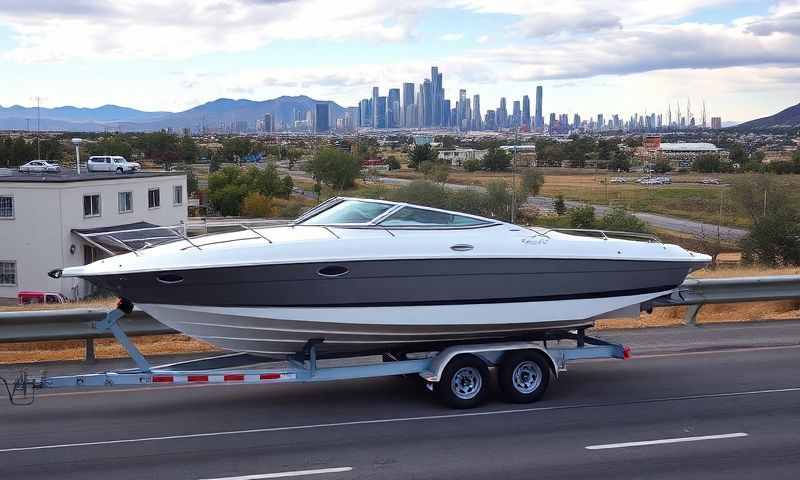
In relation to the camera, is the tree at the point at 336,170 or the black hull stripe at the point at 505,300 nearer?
the black hull stripe at the point at 505,300

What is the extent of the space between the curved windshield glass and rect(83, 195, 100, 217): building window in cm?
3106

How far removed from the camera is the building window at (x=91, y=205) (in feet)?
127

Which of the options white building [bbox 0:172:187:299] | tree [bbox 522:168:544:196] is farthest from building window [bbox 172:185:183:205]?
tree [bbox 522:168:544:196]

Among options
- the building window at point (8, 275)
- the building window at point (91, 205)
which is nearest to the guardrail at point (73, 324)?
the building window at point (8, 275)

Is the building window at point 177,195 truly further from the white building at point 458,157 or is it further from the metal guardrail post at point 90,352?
the metal guardrail post at point 90,352

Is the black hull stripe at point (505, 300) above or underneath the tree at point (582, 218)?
above

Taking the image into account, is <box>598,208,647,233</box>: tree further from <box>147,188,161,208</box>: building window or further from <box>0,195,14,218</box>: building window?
<box>0,195,14,218</box>: building window

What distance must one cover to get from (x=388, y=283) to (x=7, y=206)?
32405mm

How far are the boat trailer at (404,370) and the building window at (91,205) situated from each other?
99.2ft

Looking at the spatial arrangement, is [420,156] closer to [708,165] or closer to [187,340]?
[708,165]

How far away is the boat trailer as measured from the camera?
859 cm

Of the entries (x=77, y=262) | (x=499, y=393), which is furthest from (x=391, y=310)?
(x=77, y=262)

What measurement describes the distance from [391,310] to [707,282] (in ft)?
20.7

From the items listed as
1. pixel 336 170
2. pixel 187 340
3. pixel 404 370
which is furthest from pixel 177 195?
pixel 404 370
